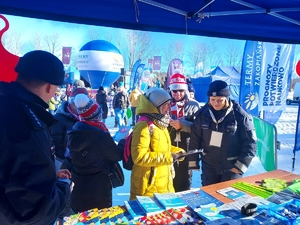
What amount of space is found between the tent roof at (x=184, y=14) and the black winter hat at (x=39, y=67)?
0.81m

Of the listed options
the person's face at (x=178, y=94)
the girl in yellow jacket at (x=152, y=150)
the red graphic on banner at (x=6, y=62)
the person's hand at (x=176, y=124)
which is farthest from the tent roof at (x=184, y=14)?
the person's hand at (x=176, y=124)

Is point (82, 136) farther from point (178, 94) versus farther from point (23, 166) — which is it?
point (178, 94)

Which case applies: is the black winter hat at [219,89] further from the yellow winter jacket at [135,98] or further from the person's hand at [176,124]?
the yellow winter jacket at [135,98]

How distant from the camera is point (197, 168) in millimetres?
2340

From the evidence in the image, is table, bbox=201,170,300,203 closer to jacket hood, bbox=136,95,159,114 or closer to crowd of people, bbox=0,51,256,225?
crowd of people, bbox=0,51,256,225

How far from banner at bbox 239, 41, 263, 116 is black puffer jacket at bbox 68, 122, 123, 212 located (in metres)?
3.87

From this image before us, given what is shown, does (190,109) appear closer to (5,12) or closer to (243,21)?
(243,21)

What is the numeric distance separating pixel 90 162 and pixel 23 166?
103 centimetres

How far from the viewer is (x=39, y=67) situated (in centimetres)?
96

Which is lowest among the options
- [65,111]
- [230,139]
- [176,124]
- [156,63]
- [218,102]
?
[230,139]

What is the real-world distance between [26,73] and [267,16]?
2.18 m

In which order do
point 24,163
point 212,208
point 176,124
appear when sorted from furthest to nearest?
point 176,124, point 212,208, point 24,163

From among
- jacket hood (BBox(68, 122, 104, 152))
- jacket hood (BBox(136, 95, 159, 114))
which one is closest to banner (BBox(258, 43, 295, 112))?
jacket hood (BBox(136, 95, 159, 114))

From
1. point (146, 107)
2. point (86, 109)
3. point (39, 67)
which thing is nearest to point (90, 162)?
point (86, 109)
